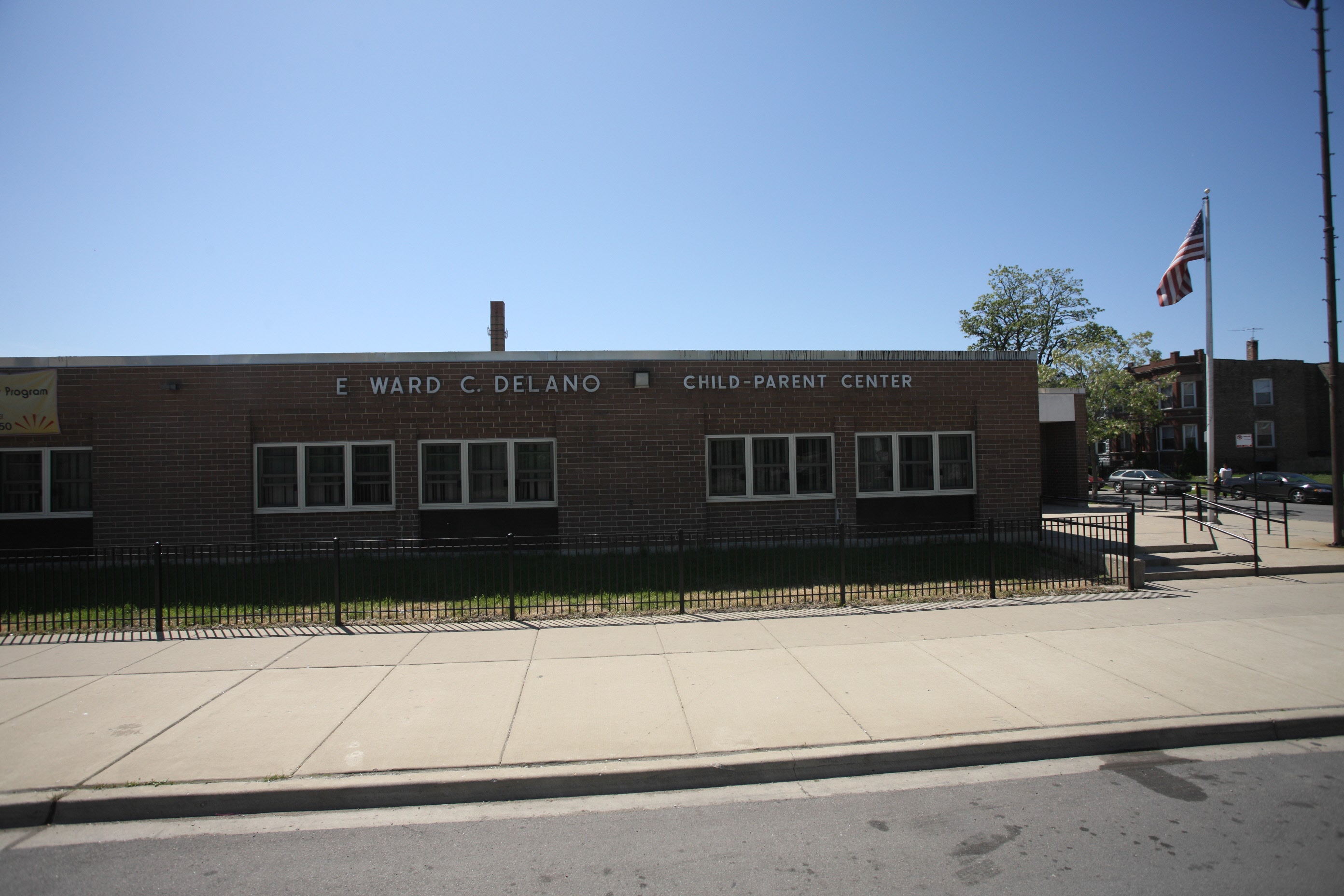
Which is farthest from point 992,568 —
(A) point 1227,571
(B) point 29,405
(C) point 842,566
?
(B) point 29,405

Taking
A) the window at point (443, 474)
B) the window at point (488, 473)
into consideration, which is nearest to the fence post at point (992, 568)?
the window at point (488, 473)

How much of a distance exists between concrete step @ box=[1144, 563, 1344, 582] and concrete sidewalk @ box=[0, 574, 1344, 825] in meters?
2.29

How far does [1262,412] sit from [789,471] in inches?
1940

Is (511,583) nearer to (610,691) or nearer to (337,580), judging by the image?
(337,580)

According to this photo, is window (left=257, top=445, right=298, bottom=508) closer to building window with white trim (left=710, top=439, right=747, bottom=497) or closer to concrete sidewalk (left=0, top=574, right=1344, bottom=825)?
concrete sidewalk (left=0, top=574, right=1344, bottom=825)

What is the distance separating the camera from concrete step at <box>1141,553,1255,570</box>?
43.0 ft

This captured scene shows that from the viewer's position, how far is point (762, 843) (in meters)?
4.48

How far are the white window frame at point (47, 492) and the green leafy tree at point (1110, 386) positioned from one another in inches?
1730

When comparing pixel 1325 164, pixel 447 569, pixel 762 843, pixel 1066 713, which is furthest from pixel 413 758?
pixel 1325 164

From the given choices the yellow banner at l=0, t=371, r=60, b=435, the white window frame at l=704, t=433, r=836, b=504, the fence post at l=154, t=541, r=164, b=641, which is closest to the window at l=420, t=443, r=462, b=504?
the white window frame at l=704, t=433, r=836, b=504

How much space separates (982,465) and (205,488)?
1641 centimetres

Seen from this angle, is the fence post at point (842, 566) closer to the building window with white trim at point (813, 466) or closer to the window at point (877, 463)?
the building window with white trim at point (813, 466)

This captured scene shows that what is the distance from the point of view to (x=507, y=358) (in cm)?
1534

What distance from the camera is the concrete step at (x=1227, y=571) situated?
488 inches
